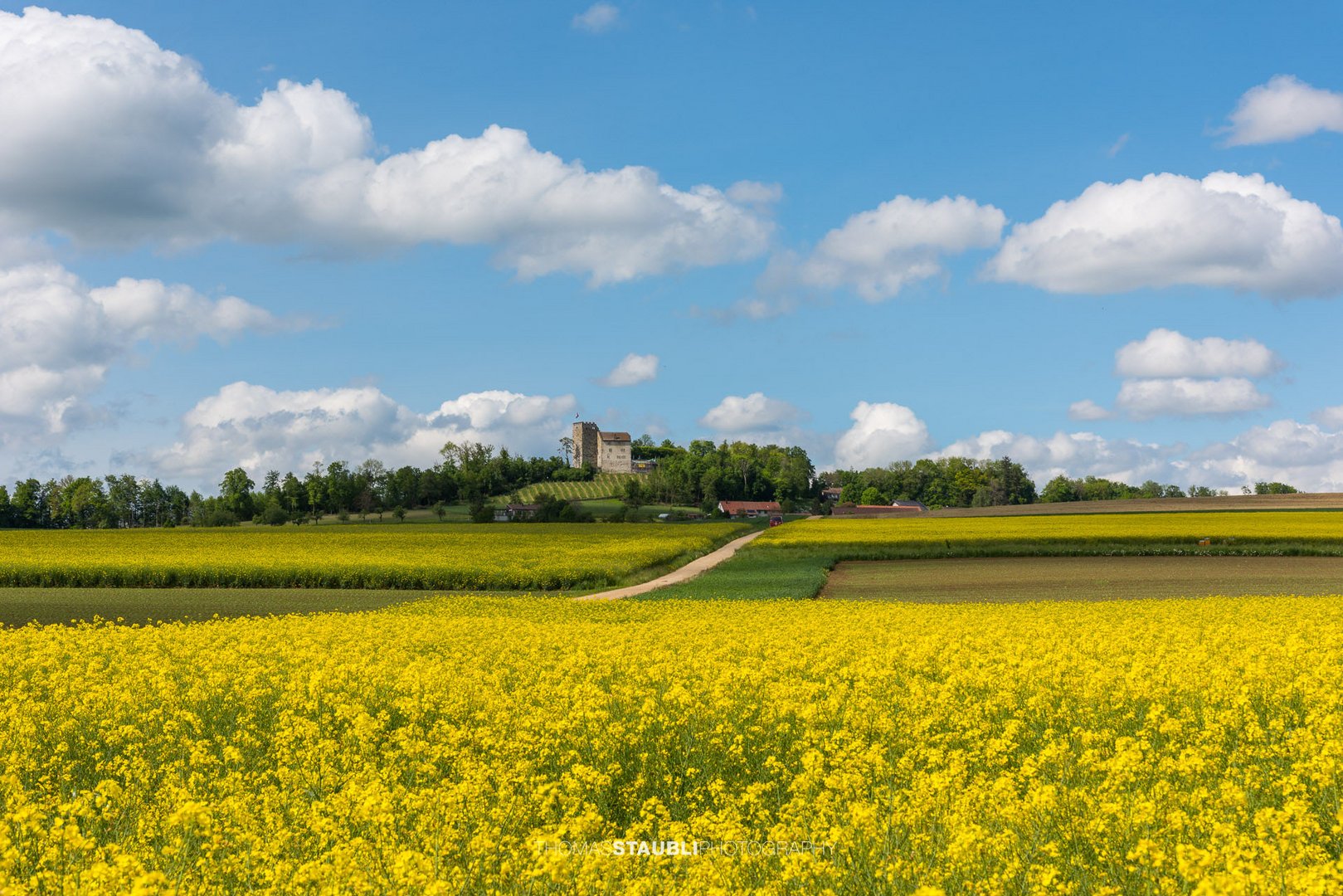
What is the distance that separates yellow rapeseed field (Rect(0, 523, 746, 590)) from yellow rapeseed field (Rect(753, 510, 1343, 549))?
33.0ft

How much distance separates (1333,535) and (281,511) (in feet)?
369

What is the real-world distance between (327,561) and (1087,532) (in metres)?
42.4

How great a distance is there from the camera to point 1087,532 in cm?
5872

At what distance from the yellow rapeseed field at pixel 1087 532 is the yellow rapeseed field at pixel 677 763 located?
40898 millimetres

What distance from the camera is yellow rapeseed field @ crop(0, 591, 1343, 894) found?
6.52 metres

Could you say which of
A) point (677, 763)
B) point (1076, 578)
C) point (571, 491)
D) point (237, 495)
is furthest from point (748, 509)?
point (677, 763)

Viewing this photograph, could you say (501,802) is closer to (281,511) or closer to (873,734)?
(873,734)

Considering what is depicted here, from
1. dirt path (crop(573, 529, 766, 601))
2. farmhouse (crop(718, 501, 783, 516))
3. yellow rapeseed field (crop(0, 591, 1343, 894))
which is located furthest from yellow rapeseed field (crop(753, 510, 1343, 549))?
farmhouse (crop(718, 501, 783, 516))

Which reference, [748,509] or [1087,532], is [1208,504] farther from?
[748,509]

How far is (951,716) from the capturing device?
10797 mm

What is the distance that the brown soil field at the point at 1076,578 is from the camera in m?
39.8

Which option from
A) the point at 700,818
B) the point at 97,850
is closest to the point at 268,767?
the point at 97,850

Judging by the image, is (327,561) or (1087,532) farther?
(1087,532)

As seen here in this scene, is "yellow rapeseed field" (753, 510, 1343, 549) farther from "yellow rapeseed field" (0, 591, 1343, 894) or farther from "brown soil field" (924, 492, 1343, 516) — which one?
"yellow rapeseed field" (0, 591, 1343, 894)
